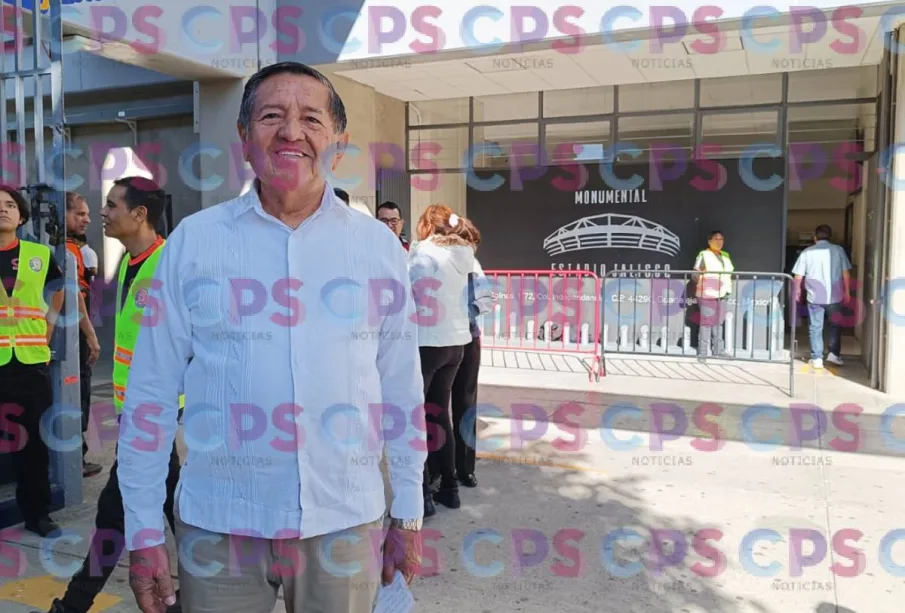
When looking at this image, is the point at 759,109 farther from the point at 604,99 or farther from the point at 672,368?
the point at 672,368

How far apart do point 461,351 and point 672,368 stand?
18.3ft

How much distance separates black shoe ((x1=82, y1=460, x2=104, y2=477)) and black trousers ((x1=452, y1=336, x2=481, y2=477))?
269cm

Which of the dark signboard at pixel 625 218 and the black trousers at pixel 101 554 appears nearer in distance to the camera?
the black trousers at pixel 101 554

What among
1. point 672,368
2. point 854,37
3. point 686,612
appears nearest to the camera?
point 686,612

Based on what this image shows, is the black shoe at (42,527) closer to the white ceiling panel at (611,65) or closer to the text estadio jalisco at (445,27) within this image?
the text estadio jalisco at (445,27)

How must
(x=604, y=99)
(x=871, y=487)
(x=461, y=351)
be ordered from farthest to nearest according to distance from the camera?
1. (x=604, y=99)
2. (x=871, y=487)
3. (x=461, y=351)

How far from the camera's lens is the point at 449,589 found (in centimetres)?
362

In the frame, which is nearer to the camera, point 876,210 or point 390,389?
point 390,389

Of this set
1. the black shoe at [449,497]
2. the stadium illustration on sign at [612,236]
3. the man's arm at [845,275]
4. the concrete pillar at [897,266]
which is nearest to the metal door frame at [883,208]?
the concrete pillar at [897,266]

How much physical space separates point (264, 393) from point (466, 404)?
3.39 m

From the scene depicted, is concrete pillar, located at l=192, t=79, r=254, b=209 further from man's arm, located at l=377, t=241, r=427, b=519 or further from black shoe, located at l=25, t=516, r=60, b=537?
man's arm, located at l=377, t=241, r=427, b=519

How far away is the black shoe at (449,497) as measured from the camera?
4.71 m

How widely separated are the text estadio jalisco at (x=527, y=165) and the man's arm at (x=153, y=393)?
23.0ft

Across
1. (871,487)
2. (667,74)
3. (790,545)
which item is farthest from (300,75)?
(667,74)
